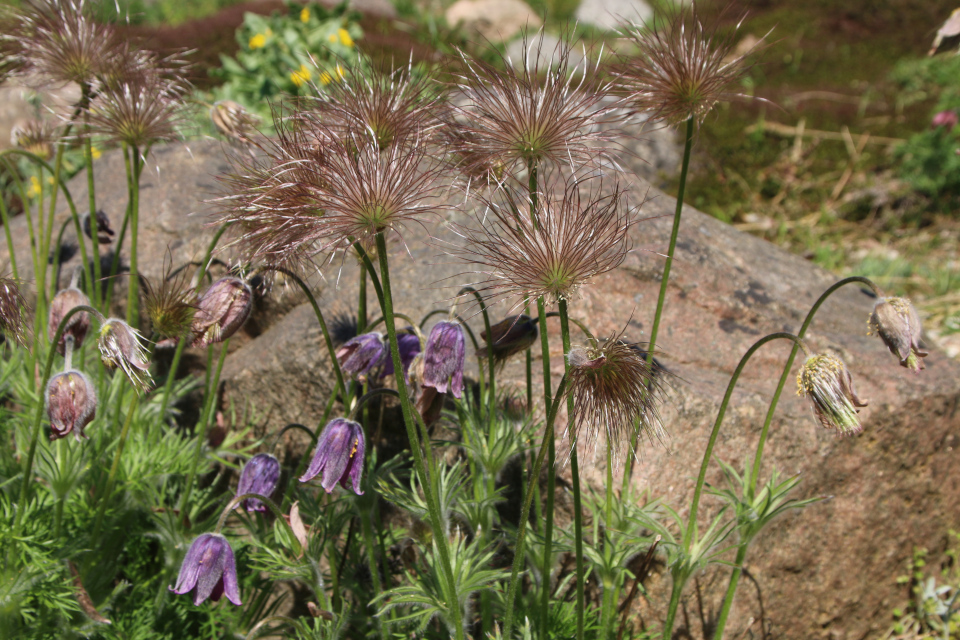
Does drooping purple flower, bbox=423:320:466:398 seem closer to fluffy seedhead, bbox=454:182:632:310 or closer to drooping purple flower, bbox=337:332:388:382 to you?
drooping purple flower, bbox=337:332:388:382

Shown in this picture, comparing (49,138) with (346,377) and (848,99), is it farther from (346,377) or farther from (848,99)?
(848,99)

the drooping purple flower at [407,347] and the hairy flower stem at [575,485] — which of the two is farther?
the drooping purple flower at [407,347]

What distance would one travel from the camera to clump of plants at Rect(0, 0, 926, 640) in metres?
1.59

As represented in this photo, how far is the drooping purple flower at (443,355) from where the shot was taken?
6.28ft

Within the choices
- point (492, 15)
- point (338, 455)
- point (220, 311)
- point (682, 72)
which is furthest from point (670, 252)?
point (492, 15)

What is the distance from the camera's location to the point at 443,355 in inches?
75.5

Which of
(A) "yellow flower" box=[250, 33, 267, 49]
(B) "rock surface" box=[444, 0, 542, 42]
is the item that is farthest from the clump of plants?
(B) "rock surface" box=[444, 0, 542, 42]

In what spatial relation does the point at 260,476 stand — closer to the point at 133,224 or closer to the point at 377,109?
the point at 133,224

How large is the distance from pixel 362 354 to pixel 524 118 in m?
0.85

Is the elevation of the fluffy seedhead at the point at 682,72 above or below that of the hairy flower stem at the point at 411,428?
above

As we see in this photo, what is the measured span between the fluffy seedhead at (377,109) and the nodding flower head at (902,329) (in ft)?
3.88

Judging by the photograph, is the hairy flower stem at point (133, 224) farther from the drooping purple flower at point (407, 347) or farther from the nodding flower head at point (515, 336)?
the nodding flower head at point (515, 336)

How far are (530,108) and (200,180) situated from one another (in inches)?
115

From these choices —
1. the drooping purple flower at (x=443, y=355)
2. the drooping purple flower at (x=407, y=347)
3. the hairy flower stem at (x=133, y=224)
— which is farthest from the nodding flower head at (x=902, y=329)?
the hairy flower stem at (x=133, y=224)
